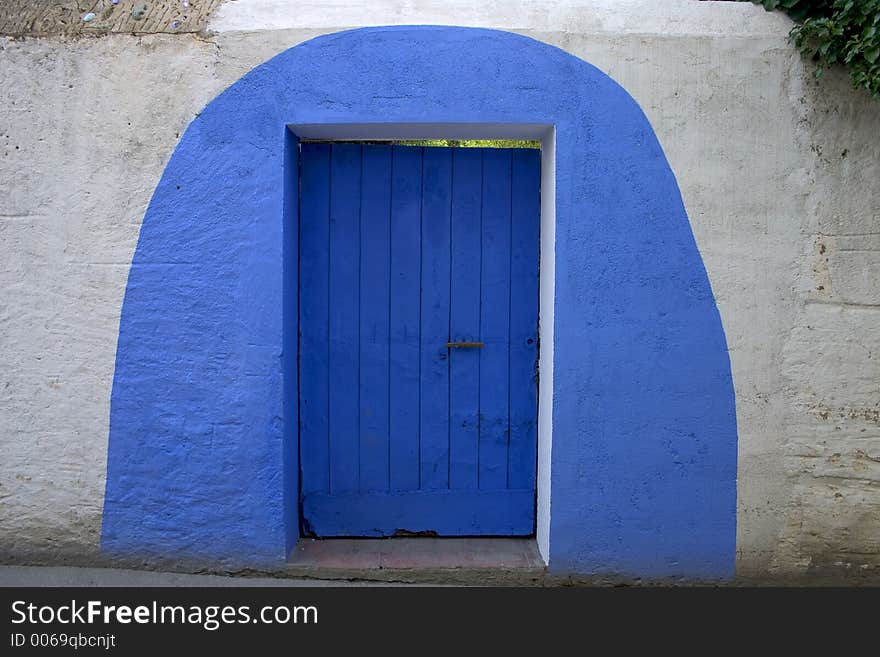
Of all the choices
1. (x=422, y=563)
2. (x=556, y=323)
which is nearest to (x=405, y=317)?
(x=556, y=323)

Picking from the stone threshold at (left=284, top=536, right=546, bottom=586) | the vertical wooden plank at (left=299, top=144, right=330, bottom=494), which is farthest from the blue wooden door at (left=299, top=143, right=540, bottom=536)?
the stone threshold at (left=284, top=536, right=546, bottom=586)

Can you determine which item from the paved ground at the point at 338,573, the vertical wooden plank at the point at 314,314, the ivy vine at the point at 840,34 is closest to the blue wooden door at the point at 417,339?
the vertical wooden plank at the point at 314,314

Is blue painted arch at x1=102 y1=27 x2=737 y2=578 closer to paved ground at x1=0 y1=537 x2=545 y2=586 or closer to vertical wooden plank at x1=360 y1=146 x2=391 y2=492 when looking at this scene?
paved ground at x1=0 y1=537 x2=545 y2=586

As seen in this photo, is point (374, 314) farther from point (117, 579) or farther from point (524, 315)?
point (117, 579)

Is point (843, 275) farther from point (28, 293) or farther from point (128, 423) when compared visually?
point (28, 293)

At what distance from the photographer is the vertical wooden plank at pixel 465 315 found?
3857 millimetres

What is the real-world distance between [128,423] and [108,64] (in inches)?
66.6

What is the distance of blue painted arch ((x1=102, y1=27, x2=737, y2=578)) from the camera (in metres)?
3.55

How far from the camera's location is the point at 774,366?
3.60m

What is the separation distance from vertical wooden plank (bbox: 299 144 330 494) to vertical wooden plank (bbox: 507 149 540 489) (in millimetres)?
944

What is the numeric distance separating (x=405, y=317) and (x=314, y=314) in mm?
460

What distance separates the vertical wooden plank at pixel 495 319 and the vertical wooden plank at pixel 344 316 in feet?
2.10

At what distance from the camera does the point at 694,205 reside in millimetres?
3566

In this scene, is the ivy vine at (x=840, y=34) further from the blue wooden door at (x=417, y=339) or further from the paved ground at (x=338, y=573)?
the paved ground at (x=338, y=573)
